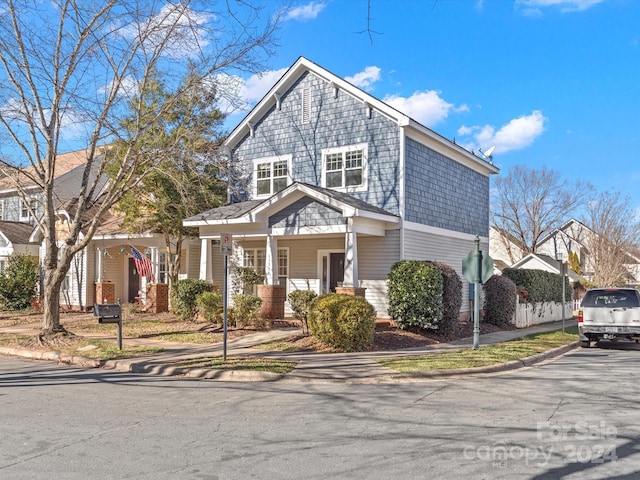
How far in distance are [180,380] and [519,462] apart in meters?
6.50

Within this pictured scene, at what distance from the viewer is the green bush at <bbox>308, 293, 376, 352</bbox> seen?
13.1 metres

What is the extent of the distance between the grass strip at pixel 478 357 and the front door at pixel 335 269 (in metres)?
6.42

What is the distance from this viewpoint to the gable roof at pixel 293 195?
16.7 metres

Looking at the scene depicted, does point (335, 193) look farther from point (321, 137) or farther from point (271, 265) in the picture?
point (271, 265)

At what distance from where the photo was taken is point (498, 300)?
20562mm

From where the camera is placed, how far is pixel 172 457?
566 cm

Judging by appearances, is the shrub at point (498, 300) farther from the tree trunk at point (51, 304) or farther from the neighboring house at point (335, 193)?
the tree trunk at point (51, 304)

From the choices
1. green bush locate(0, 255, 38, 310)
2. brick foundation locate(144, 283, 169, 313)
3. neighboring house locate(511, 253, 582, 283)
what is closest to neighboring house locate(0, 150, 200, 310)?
brick foundation locate(144, 283, 169, 313)

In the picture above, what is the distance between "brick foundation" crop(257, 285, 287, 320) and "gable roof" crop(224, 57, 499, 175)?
6526 mm

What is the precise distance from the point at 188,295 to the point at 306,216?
4636mm

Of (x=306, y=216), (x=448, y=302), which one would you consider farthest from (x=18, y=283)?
(x=448, y=302)

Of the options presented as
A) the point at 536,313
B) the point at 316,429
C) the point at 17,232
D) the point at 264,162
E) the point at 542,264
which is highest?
the point at 264,162

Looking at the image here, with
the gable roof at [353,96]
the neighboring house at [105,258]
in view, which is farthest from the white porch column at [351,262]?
the neighboring house at [105,258]

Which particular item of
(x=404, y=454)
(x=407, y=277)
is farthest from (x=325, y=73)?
(x=404, y=454)
